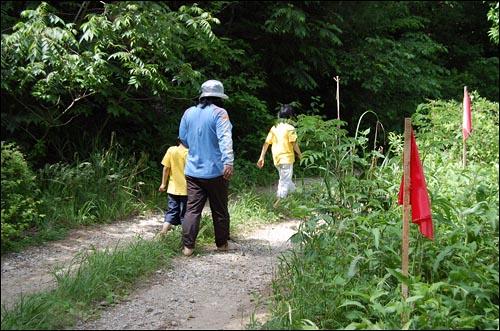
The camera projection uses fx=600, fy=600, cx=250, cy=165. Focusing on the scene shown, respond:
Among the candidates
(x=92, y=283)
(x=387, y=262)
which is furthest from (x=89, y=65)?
(x=387, y=262)

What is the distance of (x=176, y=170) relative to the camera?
7043 millimetres

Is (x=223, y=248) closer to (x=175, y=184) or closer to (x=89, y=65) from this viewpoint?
(x=175, y=184)

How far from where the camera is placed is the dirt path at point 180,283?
178 inches

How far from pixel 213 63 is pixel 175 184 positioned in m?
4.55

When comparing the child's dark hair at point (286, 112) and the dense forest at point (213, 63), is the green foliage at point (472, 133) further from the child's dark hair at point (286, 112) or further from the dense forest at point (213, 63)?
the child's dark hair at point (286, 112)

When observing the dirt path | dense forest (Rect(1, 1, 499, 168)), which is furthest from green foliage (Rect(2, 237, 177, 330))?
dense forest (Rect(1, 1, 499, 168))

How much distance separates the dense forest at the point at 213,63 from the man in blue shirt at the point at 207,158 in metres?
1.27

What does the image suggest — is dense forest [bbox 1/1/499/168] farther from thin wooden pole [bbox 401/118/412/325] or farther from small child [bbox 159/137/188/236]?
small child [bbox 159/137/188/236]

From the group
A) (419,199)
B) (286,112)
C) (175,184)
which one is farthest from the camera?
(286,112)

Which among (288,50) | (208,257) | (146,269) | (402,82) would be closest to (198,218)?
(208,257)

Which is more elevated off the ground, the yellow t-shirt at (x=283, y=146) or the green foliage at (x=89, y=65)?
the green foliage at (x=89, y=65)

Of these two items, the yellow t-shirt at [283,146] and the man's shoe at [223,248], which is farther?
the yellow t-shirt at [283,146]

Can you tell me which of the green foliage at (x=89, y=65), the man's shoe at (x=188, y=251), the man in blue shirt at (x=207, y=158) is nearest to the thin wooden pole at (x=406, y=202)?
the man in blue shirt at (x=207, y=158)

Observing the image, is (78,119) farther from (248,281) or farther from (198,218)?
(248,281)
